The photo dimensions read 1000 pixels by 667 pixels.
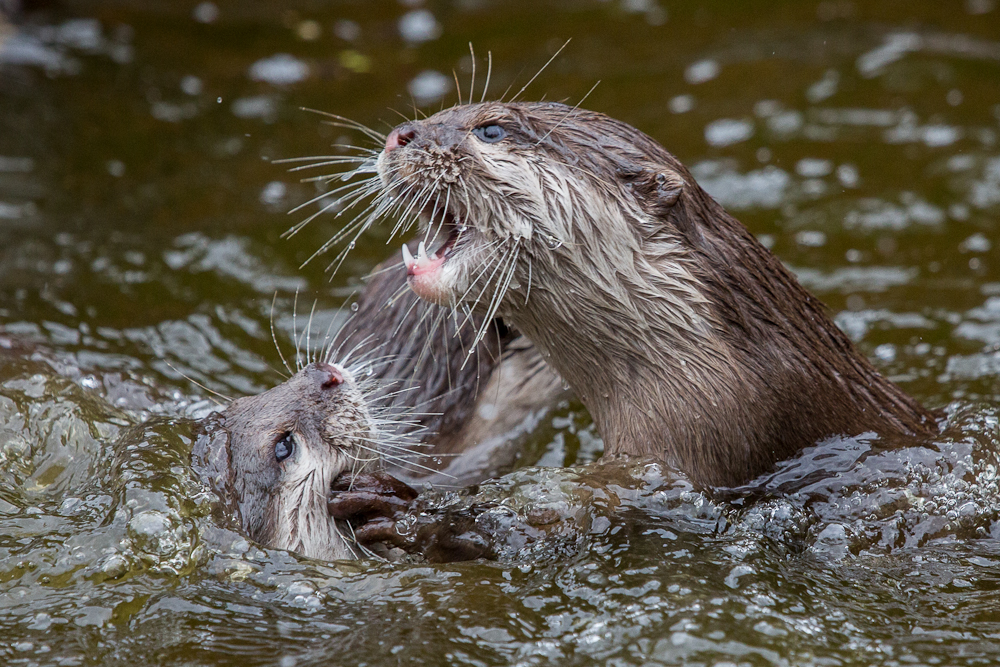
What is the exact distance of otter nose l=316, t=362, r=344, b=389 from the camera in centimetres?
326

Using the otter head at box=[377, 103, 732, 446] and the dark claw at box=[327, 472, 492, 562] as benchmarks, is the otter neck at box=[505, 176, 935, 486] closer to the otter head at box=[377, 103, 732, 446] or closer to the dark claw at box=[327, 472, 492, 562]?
the otter head at box=[377, 103, 732, 446]

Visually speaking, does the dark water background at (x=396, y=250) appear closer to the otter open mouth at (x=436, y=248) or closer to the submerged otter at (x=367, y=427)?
the submerged otter at (x=367, y=427)

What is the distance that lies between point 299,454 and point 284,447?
45 mm

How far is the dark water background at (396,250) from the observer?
9.05 feet

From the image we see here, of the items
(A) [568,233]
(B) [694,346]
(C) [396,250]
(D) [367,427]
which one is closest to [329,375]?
(D) [367,427]

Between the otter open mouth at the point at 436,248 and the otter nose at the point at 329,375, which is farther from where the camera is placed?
the otter nose at the point at 329,375

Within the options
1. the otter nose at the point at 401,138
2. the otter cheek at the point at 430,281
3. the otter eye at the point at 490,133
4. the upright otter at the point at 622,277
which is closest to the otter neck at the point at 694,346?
the upright otter at the point at 622,277

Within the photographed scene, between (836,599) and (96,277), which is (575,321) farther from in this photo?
(96,277)

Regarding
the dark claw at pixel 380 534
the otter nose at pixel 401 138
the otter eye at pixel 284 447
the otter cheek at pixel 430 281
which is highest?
the otter nose at pixel 401 138

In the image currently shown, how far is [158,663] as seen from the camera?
2643 millimetres

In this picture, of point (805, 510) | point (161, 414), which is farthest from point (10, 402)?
point (805, 510)

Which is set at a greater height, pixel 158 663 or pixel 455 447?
pixel 455 447

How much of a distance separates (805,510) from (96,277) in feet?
10.5

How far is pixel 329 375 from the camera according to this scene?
328 centimetres
